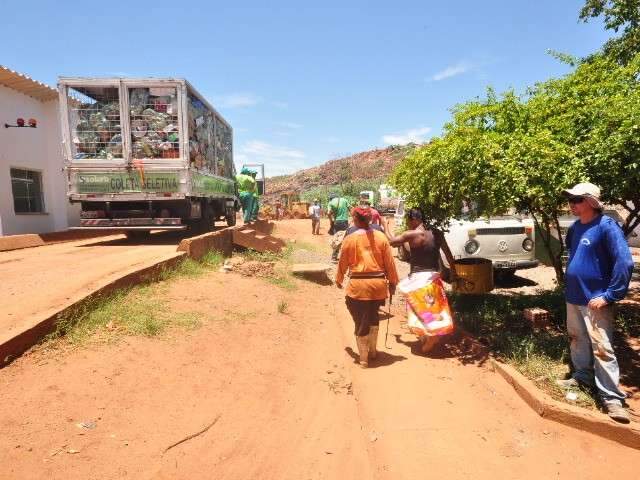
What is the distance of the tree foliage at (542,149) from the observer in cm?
392

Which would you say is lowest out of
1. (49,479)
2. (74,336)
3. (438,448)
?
(438,448)

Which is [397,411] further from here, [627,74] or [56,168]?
[56,168]

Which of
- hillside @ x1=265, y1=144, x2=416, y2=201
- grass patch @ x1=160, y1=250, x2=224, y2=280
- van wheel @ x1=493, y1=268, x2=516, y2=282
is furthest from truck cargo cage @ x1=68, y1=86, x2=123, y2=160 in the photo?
hillside @ x1=265, y1=144, x2=416, y2=201

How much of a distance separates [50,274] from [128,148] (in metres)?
4.01

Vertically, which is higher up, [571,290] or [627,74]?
[627,74]

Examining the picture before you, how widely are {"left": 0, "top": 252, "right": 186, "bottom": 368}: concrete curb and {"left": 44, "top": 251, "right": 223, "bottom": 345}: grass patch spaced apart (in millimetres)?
44

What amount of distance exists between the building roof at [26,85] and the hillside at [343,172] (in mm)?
40967

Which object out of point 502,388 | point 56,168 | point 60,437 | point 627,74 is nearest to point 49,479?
point 60,437

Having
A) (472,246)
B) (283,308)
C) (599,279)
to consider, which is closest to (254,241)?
(283,308)

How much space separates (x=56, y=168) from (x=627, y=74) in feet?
47.4

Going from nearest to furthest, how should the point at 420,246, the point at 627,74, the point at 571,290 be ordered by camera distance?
the point at 571,290 → the point at 627,74 → the point at 420,246

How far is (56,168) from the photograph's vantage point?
1327 centimetres

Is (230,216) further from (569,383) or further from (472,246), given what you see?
(569,383)

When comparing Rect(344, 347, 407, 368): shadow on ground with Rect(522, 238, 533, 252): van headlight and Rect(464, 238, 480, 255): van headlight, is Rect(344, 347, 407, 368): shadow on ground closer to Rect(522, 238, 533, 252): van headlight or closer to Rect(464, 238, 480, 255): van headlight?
Rect(464, 238, 480, 255): van headlight
